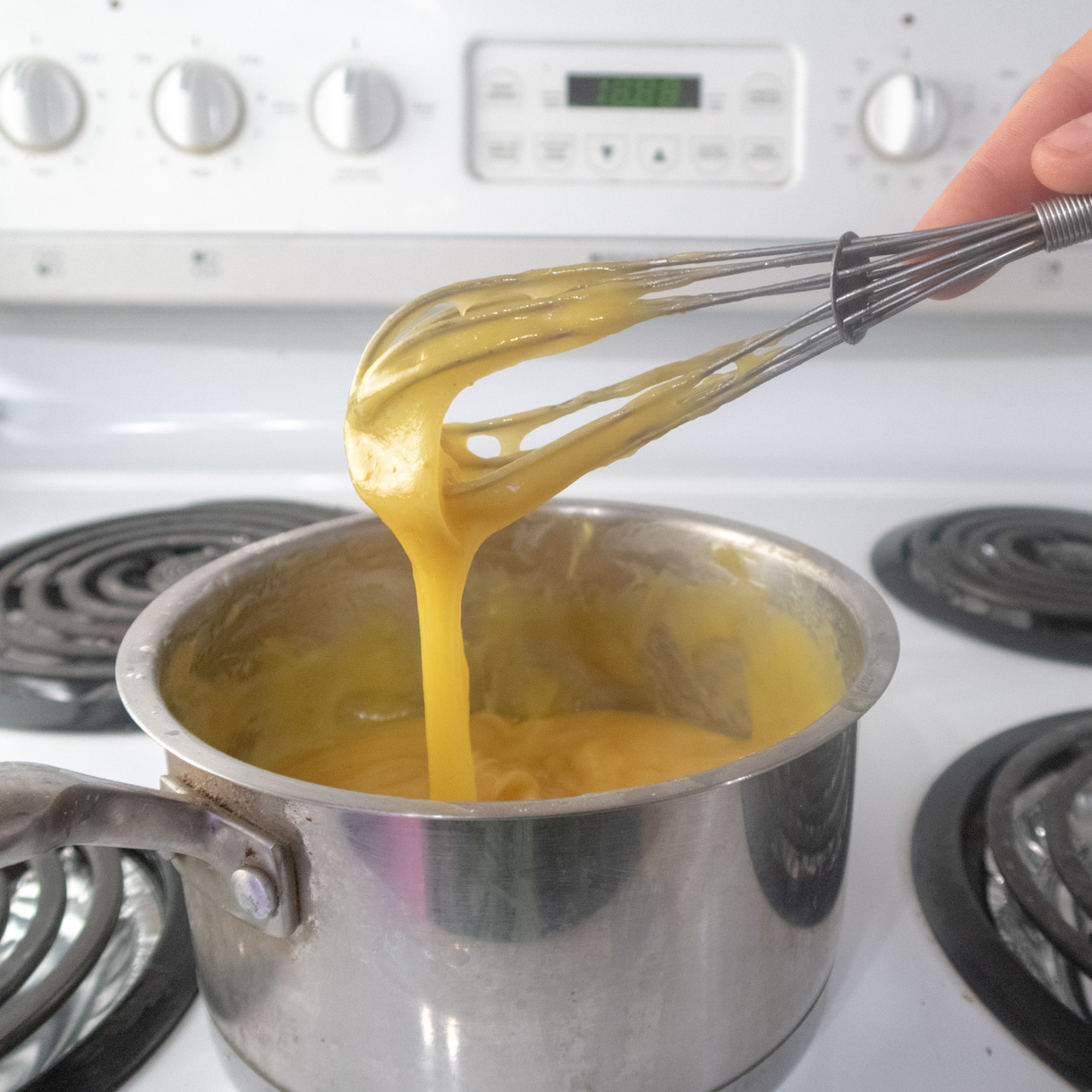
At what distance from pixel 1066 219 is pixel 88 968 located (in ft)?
1.20

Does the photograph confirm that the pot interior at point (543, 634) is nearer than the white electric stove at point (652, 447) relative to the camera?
Yes

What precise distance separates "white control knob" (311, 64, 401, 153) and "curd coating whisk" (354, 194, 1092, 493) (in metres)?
0.27

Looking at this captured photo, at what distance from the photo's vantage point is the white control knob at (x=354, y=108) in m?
0.57

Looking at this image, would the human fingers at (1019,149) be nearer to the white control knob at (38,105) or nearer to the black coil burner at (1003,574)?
the black coil burner at (1003,574)

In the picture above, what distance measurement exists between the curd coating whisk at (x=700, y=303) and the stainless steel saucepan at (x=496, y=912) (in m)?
0.11

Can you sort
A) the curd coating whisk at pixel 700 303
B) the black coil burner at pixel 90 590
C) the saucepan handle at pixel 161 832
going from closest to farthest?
the saucepan handle at pixel 161 832 < the curd coating whisk at pixel 700 303 < the black coil burner at pixel 90 590

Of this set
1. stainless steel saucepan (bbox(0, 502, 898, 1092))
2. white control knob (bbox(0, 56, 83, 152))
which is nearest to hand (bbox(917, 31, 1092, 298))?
stainless steel saucepan (bbox(0, 502, 898, 1092))

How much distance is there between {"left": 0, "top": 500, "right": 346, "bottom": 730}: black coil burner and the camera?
0.43 meters

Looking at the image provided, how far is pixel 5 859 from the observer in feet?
0.69

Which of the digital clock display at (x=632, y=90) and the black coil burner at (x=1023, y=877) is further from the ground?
the digital clock display at (x=632, y=90)

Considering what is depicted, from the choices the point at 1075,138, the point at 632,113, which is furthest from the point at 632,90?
the point at 1075,138

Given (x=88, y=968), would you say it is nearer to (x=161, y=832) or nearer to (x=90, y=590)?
(x=161, y=832)

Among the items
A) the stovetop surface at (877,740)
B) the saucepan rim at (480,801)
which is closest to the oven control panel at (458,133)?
the stovetop surface at (877,740)

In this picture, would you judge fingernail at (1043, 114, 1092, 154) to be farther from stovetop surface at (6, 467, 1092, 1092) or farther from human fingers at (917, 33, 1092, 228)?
stovetop surface at (6, 467, 1092, 1092)
